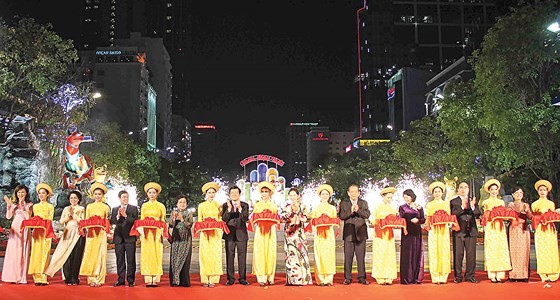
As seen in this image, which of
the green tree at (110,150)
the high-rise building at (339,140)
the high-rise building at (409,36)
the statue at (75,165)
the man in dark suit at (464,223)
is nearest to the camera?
the man in dark suit at (464,223)

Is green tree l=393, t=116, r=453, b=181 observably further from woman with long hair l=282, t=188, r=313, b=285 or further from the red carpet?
woman with long hair l=282, t=188, r=313, b=285

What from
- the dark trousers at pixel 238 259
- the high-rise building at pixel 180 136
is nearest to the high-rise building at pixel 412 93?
the dark trousers at pixel 238 259

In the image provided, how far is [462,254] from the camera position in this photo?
10992mm

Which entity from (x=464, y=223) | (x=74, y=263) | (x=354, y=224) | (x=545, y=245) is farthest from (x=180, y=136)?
(x=545, y=245)

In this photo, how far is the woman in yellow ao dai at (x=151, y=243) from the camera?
1041 centimetres

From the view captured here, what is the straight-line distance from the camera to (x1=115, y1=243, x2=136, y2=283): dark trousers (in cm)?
1048

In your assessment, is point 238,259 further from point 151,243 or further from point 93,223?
point 93,223

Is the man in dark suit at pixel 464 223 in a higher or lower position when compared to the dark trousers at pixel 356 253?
higher

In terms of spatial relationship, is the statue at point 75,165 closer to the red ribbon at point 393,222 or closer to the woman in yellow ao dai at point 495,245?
the red ribbon at point 393,222

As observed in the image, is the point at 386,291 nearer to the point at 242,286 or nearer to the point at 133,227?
the point at 242,286

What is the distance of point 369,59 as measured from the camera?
363ft

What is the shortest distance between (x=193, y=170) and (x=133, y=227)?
58.7m

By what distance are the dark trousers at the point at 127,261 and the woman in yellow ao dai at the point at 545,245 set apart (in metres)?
7.14

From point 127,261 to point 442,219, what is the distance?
5540mm
